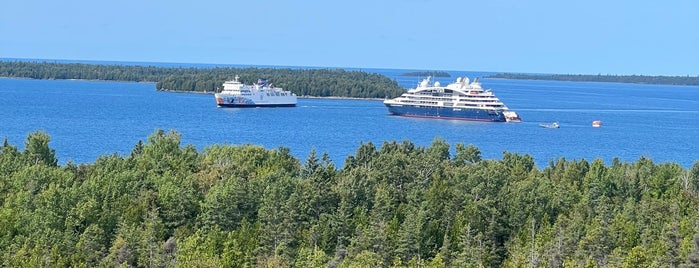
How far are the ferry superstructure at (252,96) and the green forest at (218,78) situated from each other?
1286cm

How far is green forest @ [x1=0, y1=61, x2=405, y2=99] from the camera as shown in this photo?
114 m

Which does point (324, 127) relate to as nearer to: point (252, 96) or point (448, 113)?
point (448, 113)

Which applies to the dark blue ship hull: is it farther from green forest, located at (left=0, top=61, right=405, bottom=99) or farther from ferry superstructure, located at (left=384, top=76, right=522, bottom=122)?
green forest, located at (left=0, top=61, right=405, bottom=99)

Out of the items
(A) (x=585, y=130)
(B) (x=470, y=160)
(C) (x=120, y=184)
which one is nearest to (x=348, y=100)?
(A) (x=585, y=130)

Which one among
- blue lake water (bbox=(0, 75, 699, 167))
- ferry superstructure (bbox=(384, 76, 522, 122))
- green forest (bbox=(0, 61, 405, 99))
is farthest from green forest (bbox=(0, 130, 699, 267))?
green forest (bbox=(0, 61, 405, 99))

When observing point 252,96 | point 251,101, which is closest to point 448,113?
point 251,101

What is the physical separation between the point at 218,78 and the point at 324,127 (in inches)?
2161

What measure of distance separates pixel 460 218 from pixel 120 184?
27.8 ft

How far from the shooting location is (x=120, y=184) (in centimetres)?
2708

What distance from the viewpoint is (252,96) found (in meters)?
96.1

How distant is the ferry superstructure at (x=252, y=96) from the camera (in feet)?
307

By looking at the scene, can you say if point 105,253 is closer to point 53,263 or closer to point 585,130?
point 53,263

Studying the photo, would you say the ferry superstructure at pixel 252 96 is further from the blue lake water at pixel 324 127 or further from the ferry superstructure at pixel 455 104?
the ferry superstructure at pixel 455 104

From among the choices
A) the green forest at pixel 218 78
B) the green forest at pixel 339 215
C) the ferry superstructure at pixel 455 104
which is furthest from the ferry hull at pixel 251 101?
the green forest at pixel 339 215
